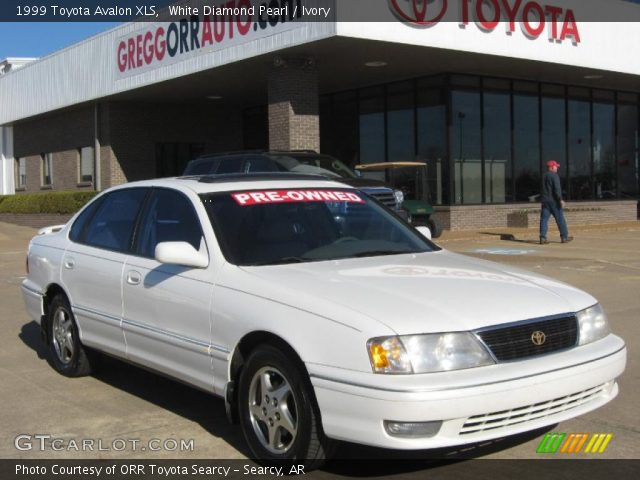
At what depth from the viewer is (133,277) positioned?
5324 millimetres

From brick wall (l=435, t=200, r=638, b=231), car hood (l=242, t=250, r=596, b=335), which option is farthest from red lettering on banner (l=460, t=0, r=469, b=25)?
car hood (l=242, t=250, r=596, b=335)

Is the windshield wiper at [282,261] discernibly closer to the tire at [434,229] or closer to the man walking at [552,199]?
the man walking at [552,199]

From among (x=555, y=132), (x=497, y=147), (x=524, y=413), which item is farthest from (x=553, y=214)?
(x=524, y=413)

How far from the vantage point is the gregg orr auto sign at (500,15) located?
16703 millimetres

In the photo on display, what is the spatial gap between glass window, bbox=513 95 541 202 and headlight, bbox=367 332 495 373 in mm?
19657

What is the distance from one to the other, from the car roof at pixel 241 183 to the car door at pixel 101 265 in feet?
1.14

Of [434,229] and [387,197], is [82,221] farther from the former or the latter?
[434,229]

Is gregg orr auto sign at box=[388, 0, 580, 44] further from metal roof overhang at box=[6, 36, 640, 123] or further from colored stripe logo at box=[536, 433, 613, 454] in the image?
colored stripe logo at box=[536, 433, 613, 454]

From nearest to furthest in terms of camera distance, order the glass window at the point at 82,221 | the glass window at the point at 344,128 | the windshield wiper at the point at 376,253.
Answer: the windshield wiper at the point at 376,253, the glass window at the point at 82,221, the glass window at the point at 344,128

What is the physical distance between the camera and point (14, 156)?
1325 inches

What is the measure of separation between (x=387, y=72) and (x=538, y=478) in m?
17.8

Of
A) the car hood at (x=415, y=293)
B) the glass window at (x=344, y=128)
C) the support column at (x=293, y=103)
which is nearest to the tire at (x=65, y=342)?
the car hood at (x=415, y=293)

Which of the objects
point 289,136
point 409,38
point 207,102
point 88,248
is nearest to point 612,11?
point 409,38

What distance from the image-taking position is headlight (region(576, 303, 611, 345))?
4293 millimetres
